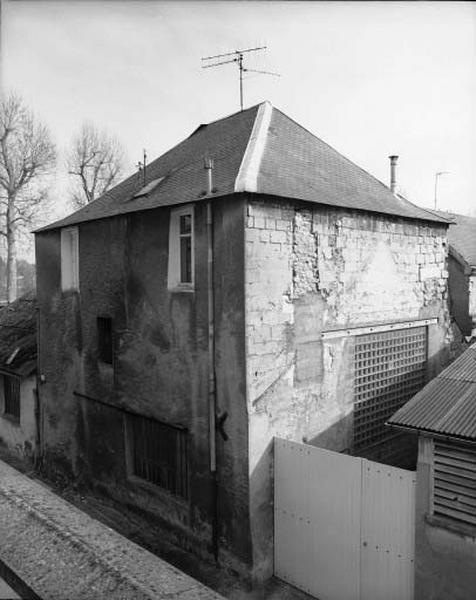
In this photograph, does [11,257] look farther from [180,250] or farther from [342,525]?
[342,525]

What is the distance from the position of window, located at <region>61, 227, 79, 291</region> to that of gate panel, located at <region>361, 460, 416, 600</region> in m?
8.35

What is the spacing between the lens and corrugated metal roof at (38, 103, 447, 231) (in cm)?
891

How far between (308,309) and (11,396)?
1033 centimetres

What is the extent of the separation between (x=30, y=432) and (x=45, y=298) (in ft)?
12.3

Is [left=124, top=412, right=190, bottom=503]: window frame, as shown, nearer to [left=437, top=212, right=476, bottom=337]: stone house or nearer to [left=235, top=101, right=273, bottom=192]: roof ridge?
[left=235, top=101, right=273, bottom=192]: roof ridge

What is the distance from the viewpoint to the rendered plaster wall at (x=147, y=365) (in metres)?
8.34

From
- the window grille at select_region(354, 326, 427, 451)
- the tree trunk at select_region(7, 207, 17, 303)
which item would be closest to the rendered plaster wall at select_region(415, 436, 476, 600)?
the window grille at select_region(354, 326, 427, 451)

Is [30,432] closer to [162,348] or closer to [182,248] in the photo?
[162,348]

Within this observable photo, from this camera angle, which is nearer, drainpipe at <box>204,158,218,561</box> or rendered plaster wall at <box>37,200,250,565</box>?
rendered plaster wall at <box>37,200,250,565</box>

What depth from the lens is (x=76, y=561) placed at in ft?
12.7


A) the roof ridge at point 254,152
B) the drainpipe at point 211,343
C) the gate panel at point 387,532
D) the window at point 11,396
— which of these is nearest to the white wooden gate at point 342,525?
the gate panel at point 387,532

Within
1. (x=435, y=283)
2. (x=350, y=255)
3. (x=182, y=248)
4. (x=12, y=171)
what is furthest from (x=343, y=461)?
(x=12, y=171)

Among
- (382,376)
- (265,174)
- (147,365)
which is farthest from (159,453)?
(265,174)

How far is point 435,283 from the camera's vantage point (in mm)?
11844
